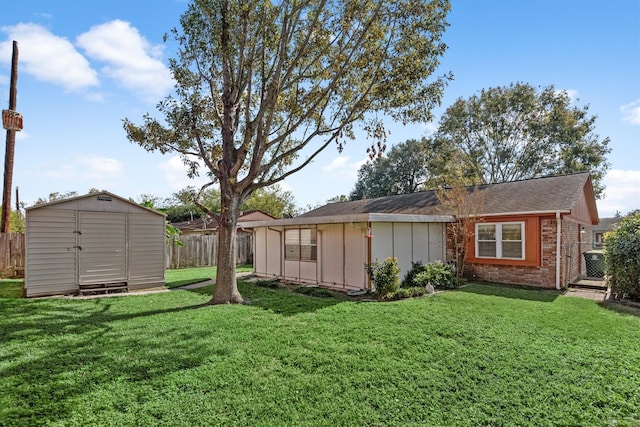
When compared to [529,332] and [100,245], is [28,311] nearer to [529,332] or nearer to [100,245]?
[100,245]

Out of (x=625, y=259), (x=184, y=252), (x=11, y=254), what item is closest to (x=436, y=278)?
(x=625, y=259)

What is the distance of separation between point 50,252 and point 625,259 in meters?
15.4

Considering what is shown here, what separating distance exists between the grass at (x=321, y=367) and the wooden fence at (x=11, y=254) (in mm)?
6733

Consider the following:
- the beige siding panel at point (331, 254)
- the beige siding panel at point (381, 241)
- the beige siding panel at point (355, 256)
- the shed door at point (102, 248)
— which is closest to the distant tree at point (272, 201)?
the beige siding panel at point (331, 254)

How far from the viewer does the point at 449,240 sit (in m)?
13.3

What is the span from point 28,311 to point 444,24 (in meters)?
11.7

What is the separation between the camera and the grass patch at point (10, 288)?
31.5 ft

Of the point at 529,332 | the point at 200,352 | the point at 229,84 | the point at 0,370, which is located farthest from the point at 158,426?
the point at 229,84

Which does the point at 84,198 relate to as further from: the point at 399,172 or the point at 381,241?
the point at 399,172

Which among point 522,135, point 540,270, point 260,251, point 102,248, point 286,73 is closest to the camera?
point 286,73

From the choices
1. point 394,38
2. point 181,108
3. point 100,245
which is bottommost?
point 100,245

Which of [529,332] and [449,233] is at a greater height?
[449,233]

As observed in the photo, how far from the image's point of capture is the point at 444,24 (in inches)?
334

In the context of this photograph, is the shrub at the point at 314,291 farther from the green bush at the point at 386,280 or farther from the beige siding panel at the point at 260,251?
the beige siding panel at the point at 260,251
